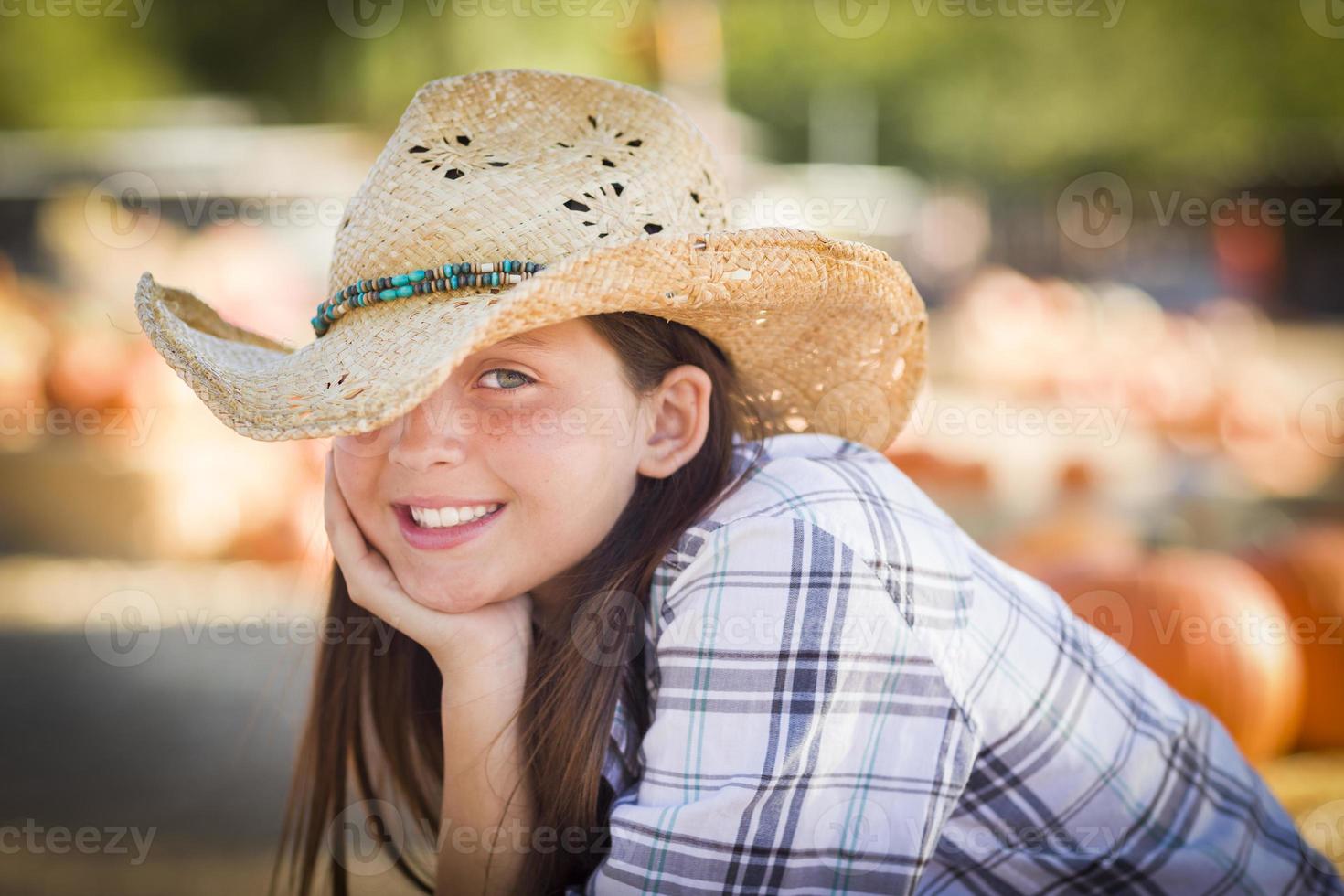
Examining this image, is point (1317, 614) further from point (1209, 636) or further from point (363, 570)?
point (363, 570)

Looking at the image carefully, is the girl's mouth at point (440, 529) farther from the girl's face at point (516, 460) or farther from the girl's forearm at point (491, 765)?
the girl's forearm at point (491, 765)

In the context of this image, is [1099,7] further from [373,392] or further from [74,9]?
[373,392]

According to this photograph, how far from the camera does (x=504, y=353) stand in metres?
1.64

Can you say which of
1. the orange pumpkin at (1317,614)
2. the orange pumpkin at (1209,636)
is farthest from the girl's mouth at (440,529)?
the orange pumpkin at (1317,614)

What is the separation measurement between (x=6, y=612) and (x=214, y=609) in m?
0.88

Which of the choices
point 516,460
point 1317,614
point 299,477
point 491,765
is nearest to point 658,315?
point 516,460

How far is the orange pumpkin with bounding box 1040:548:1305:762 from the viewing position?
314cm

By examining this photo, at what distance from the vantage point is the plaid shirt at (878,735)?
153 centimetres

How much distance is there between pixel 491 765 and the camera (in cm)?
179

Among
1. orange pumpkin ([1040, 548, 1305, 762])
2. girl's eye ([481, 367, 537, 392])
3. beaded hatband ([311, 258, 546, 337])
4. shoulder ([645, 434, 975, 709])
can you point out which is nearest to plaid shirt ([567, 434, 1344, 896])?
shoulder ([645, 434, 975, 709])

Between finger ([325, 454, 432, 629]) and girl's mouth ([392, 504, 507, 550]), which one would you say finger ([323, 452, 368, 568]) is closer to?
finger ([325, 454, 432, 629])

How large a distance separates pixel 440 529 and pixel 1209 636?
8.14 feet

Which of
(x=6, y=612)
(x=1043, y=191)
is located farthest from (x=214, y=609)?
(x=1043, y=191)

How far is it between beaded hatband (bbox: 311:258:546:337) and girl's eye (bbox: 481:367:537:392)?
14cm
